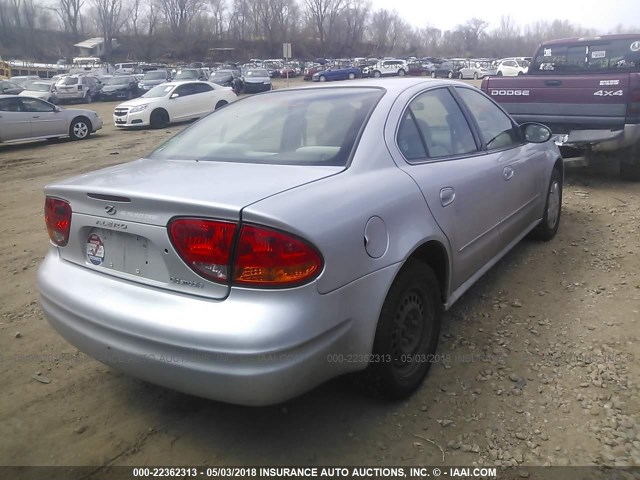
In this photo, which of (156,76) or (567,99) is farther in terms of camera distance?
(156,76)

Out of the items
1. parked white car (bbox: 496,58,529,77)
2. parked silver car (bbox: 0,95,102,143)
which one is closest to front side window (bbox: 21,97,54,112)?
parked silver car (bbox: 0,95,102,143)

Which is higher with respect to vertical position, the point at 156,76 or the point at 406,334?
the point at 156,76

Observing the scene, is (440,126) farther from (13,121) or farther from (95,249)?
(13,121)

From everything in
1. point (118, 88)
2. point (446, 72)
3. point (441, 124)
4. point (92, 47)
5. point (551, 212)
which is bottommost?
point (551, 212)

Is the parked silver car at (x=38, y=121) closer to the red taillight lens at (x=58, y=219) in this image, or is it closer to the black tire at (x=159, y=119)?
the black tire at (x=159, y=119)

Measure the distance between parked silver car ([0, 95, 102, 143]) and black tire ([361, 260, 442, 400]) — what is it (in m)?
13.7

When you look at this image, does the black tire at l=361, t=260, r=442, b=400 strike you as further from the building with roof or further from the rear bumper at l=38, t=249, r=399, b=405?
the building with roof

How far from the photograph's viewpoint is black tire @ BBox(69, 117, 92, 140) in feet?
49.4

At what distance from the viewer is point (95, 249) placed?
2.54 meters

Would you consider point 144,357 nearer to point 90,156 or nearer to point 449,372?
point 449,372

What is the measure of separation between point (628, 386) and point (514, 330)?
0.77 meters

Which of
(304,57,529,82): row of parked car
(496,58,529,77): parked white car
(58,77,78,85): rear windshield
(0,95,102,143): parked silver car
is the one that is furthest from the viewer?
(304,57,529,82): row of parked car

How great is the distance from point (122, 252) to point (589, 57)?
8537 mm

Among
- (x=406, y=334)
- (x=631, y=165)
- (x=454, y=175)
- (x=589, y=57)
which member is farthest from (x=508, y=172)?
(x=589, y=57)
